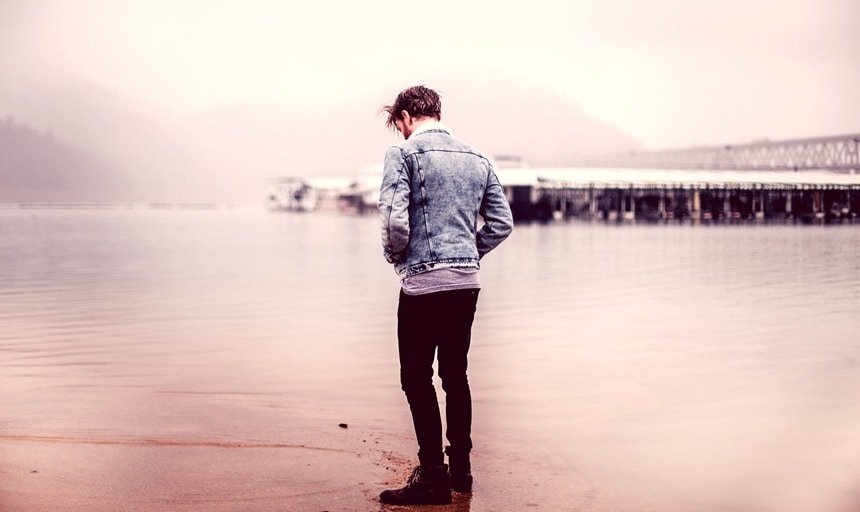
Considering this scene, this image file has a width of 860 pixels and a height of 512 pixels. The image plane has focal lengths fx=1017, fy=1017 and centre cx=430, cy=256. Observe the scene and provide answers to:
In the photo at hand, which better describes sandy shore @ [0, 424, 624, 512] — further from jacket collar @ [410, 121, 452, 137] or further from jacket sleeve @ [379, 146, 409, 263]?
jacket collar @ [410, 121, 452, 137]

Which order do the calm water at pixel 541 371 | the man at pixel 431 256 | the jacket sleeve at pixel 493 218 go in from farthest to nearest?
1. the calm water at pixel 541 371
2. the jacket sleeve at pixel 493 218
3. the man at pixel 431 256

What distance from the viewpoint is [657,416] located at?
6.89 meters

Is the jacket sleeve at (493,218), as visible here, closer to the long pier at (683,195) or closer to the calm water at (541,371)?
the calm water at (541,371)

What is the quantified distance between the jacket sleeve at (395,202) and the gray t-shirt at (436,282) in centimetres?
16

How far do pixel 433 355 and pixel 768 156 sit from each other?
154103mm

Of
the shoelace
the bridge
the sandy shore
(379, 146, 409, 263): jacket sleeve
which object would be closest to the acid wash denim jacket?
(379, 146, 409, 263): jacket sleeve

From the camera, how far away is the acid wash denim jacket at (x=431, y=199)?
4.64 meters

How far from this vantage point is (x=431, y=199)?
474 cm

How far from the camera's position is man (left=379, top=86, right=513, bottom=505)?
15.3ft

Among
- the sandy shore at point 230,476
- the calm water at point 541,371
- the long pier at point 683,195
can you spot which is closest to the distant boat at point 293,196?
the long pier at point 683,195

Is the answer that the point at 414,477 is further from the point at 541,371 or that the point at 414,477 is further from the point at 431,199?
the point at 541,371

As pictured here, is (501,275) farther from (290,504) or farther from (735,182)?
(735,182)

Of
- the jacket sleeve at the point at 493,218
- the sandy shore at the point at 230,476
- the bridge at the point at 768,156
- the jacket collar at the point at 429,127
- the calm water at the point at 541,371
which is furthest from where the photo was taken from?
the bridge at the point at 768,156

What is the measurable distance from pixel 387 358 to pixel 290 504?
16.8 feet
